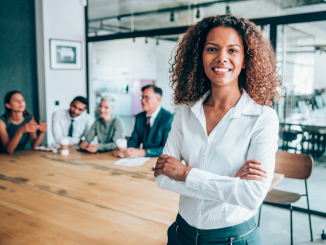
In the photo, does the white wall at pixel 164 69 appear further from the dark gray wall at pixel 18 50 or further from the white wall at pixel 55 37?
the dark gray wall at pixel 18 50

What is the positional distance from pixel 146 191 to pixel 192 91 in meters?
0.92

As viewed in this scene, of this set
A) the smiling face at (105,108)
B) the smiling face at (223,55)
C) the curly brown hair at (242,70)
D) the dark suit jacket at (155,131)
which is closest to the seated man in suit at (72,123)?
the smiling face at (105,108)

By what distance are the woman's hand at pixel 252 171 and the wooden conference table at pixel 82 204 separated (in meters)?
0.57

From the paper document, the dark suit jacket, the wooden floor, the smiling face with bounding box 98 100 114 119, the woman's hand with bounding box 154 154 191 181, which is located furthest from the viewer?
the smiling face with bounding box 98 100 114 119

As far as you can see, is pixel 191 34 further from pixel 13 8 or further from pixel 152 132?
pixel 13 8

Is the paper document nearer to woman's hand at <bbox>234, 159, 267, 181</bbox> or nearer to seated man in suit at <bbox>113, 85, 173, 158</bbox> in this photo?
seated man in suit at <bbox>113, 85, 173, 158</bbox>

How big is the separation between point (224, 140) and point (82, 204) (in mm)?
1056

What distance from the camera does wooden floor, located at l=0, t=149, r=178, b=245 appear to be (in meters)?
1.38

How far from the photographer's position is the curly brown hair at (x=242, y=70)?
1.09 metres

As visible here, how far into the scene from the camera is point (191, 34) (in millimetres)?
1201

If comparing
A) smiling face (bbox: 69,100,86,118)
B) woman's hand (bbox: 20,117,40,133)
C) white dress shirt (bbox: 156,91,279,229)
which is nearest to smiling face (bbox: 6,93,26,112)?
woman's hand (bbox: 20,117,40,133)

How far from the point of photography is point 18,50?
4887 mm

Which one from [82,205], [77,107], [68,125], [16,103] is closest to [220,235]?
[82,205]

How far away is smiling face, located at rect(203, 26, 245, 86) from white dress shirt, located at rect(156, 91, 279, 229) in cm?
11
